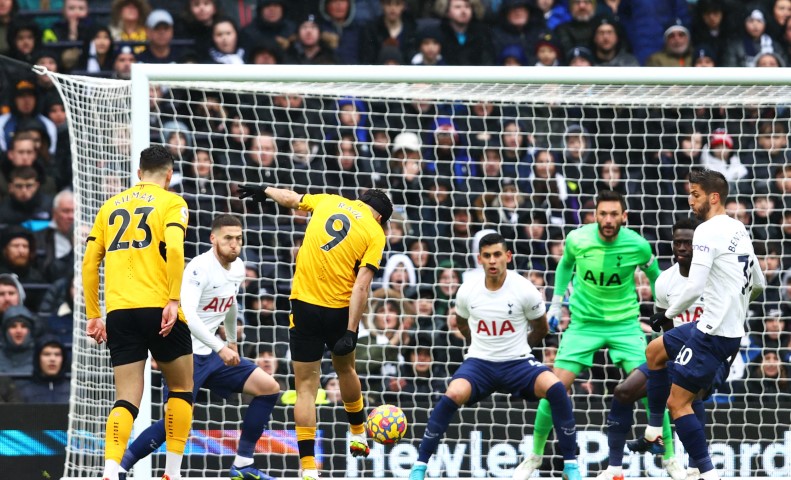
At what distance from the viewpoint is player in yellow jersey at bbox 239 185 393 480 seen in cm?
852

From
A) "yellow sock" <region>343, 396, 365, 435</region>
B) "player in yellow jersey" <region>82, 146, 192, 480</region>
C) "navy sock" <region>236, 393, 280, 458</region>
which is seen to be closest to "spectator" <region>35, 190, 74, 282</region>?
"navy sock" <region>236, 393, 280, 458</region>

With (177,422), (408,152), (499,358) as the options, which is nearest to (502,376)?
(499,358)

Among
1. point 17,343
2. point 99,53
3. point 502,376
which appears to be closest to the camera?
point 502,376

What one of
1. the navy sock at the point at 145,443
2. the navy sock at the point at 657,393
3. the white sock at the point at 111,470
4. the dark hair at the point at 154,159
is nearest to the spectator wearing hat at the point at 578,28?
the navy sock at the point at 657,393

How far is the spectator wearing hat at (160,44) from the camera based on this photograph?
42.8 ft

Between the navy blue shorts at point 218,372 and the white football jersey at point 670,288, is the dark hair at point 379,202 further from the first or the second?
the white football jersey at point 670,288

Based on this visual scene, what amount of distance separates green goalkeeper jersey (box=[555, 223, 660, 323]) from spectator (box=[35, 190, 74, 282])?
5.06m

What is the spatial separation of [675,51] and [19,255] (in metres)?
6.86

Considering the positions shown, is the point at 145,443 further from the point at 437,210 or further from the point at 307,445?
the point at 437,210

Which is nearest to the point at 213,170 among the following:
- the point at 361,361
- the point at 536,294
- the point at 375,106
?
the point at 375,106

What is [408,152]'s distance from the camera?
12.0 metres

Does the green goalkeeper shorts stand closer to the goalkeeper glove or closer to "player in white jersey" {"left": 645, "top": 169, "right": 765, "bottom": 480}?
the goalkeeper glove

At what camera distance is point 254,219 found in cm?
1218

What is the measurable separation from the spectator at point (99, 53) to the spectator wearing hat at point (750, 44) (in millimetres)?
6317
